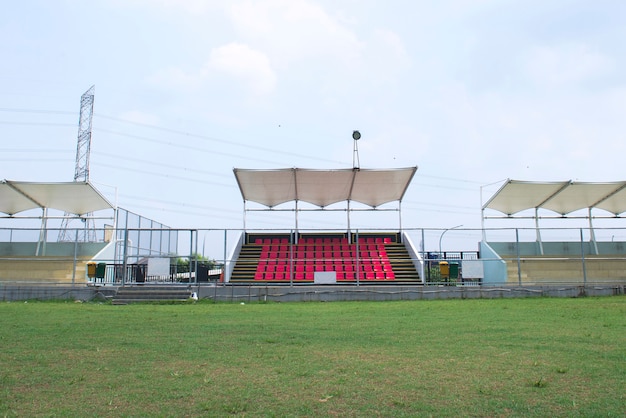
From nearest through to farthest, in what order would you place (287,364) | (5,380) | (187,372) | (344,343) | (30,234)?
(5,380) < (187,372) < (287,364) < (344,343) < (30,234)

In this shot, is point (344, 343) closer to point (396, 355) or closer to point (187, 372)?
point (396, 355)

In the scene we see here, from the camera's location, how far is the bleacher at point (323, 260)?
19.6m

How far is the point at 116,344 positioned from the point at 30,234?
59.2 ft

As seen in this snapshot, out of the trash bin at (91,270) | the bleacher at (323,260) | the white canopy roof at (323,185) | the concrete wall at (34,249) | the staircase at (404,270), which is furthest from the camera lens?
the white canopy roof at (323,185)

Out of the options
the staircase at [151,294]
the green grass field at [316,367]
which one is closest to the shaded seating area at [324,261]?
the staircase at [151,294]

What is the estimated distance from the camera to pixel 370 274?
20.7 m

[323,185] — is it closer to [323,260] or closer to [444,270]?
[323,260]

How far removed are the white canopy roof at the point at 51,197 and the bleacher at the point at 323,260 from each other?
24.5 feet

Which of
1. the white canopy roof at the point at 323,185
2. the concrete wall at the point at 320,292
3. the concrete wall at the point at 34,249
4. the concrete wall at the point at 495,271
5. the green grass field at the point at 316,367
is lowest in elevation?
the green grass field at the point at 316,367

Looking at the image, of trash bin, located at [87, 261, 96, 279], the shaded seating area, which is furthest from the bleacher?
trash bin, located at [87, 261, 96, 279]

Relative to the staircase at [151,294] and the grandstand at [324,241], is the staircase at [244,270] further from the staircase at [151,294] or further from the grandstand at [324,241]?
the staircase at [151,294]

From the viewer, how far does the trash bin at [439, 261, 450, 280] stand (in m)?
18.4

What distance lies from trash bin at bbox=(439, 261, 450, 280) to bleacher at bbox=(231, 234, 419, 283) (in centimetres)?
197

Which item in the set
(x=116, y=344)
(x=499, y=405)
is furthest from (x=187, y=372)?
(x=499, y=405)
